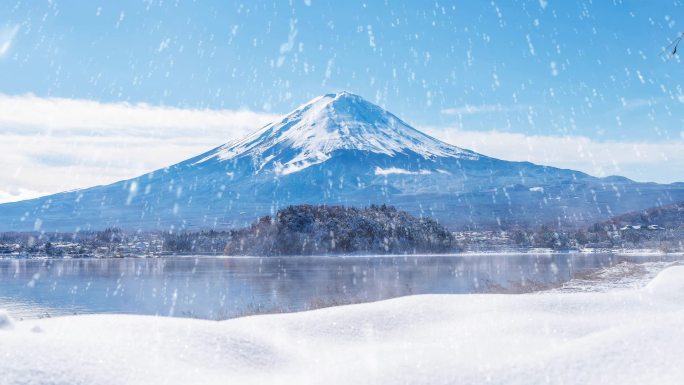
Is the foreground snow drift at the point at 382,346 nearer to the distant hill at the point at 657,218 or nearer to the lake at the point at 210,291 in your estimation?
the lake at the point at 210,291

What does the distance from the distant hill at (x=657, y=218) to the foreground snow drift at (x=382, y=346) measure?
525ft

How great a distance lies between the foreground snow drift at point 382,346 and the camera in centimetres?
662

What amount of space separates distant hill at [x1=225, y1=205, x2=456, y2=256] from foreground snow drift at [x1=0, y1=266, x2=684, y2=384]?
111615mm

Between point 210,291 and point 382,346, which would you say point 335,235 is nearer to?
point 210,291

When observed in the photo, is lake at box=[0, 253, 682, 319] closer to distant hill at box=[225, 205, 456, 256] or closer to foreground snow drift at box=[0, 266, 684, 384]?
foreground snow drift at box=[0, 266, 684, 384]

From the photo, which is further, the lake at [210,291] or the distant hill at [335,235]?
the distant hill at [335,235]

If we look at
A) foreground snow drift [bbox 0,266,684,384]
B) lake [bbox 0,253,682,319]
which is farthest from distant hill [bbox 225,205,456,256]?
foreground snow drift [bbox 0,266,684,384]

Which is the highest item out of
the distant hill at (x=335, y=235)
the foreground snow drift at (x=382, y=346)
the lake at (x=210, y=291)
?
the distant hill at (x=335, y=235)

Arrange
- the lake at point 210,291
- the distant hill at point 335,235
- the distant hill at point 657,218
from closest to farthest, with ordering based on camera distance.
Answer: the lake at point 210,291, the distant hill at point 335,235, the distant hill at point 657,218

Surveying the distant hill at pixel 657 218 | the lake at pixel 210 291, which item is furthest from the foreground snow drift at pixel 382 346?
the distant hill at pixel 657 218

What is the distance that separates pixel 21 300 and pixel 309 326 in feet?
137

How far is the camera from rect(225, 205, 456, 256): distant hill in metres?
123

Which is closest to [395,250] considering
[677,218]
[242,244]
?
[242,244]

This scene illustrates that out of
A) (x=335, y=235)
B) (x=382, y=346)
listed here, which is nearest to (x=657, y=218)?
(x=335, y=235)
